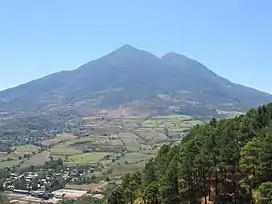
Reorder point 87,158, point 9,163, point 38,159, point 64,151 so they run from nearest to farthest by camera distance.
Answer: point 9,163 → point 87,158 → point 38,159 → point 64,151

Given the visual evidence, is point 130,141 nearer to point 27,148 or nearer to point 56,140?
point 56,140

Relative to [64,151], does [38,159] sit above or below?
below

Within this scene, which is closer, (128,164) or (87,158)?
(128,164)

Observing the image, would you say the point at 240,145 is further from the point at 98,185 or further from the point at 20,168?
the point at 20,168

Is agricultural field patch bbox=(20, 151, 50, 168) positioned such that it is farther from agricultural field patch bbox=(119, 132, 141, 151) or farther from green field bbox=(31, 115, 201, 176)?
agricultural field patch bbox=(119, 132, 141, 151)

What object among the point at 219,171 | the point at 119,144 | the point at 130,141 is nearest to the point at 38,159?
the point at 119,144

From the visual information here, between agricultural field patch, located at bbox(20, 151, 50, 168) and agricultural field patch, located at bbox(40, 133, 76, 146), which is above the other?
agricultural field patch, located at bbox(40, 133, 76, 146)

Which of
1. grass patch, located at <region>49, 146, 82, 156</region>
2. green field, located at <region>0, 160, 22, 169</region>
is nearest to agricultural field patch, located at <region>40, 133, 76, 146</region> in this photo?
grass patch, located at <region>49, 146, 82, 156</region>

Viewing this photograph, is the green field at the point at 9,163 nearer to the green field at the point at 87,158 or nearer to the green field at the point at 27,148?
the green field at the point at 87,158

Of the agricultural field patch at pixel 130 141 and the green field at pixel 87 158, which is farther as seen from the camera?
the agricultural field patch at pixel 130 141

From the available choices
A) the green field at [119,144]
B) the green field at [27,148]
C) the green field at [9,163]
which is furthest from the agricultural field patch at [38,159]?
the green field at [27,148]
